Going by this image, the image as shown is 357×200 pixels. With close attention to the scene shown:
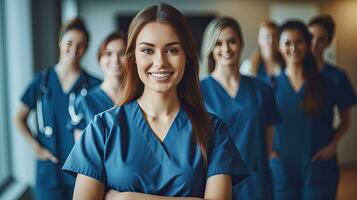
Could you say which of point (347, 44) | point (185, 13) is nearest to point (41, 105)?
point (185, 13)

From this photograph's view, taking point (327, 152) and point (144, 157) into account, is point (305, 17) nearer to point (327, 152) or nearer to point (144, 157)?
point (327, 152)

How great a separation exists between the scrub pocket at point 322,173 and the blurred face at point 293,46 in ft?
0.55

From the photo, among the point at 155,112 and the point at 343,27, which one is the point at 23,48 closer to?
the point at 155,112

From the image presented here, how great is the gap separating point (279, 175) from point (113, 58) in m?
0.33

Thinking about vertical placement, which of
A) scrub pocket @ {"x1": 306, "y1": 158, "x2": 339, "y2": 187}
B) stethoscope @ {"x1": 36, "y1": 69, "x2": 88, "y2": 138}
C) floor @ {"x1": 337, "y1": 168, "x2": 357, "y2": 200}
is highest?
stethoscope @ {"x1": 36, "y1": 69, "x2": 88, "y2": 138}

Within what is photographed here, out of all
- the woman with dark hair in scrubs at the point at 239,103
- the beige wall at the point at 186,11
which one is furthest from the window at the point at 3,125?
the woman with dark hair in scrubs at the point at 239,103

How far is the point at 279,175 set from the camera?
29.1 inches

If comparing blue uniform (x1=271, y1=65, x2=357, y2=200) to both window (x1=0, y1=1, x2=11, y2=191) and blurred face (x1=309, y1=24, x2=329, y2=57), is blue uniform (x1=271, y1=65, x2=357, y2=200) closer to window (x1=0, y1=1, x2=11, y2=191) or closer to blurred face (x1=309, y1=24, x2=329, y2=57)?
blurred face (x1=309, y1=24, x2=329, y2=57)

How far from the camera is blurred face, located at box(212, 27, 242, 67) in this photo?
671 millimetres

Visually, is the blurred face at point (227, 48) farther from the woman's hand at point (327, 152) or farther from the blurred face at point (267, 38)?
the woman's hand at point (327, 152)

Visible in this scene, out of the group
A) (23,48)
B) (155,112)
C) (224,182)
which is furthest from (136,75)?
(23,48)

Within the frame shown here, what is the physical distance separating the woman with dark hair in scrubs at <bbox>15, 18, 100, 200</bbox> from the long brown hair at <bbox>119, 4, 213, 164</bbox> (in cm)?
16

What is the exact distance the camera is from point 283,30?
73 cm

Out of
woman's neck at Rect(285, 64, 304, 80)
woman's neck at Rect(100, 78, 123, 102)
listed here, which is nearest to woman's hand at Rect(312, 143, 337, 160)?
woman's neck at Rect(285, 64, 304, 80)
